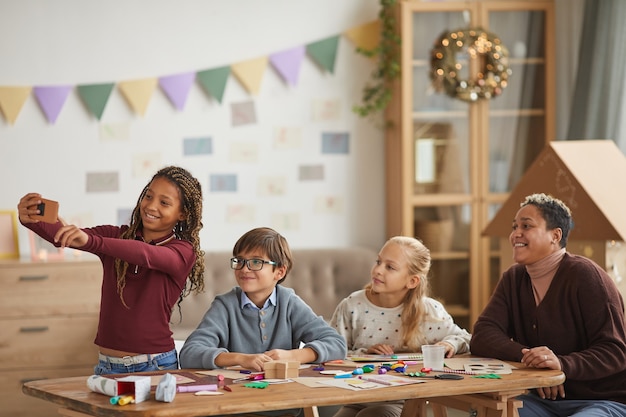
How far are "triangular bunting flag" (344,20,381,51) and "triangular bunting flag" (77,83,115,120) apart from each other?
1.34 metres

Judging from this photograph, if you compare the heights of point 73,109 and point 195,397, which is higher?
point 73,109

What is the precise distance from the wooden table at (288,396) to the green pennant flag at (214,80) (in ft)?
9.11

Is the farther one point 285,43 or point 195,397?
point 285,43

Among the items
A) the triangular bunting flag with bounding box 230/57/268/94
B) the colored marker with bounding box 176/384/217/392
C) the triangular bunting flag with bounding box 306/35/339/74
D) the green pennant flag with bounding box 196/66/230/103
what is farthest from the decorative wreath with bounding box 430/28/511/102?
the colored marker with bounding box 176/384/217/392

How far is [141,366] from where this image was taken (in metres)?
2.71

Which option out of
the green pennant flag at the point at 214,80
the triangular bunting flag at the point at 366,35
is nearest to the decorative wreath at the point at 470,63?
the triangular bunting flag at the point at 366,35

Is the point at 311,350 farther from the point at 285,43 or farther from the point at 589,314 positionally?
the point at 285,43

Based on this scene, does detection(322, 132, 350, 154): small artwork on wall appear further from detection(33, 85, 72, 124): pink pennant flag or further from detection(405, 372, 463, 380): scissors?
detection(405, 372, 463, 380): scissors

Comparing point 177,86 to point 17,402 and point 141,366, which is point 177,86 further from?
point 141,366

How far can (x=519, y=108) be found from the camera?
17.4 feet

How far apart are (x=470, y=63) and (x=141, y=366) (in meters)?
3.04

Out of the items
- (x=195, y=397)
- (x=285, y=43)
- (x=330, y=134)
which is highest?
(x=285, y=43)

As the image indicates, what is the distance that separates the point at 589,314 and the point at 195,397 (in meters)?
1.26

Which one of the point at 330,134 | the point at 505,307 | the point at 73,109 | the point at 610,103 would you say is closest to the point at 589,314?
the point at 505,307
